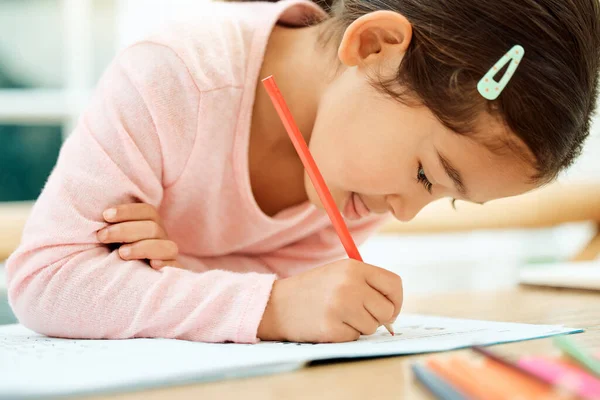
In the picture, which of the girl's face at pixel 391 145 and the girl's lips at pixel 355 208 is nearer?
the girl's face at pixel 391 145

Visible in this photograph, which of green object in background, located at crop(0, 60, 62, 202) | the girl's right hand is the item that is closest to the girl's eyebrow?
the girl's right hand

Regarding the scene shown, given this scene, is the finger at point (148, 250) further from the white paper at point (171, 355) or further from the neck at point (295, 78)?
the neck at point (295, 78)

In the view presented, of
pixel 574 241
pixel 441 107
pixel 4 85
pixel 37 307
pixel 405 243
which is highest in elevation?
pixel 441 107

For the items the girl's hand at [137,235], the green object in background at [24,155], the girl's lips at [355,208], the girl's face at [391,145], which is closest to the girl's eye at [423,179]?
the girl's face at [391,145]

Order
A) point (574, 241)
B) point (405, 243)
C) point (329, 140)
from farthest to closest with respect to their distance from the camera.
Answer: point (574, 241)
point (405, 243)
point (329, 140)

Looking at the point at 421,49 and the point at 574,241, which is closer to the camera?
the point at 421,49

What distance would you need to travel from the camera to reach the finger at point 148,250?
0.61m

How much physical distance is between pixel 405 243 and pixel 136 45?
143 cm

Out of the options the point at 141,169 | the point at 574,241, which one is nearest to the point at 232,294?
the point at 141,169

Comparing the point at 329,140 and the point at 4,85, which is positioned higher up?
the point at 329,140

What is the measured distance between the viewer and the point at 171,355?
443 mm

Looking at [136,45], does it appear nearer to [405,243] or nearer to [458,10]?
[458,10]

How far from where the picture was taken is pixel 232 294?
566 mm

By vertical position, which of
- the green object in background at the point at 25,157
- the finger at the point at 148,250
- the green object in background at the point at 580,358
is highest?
the green object in background at the point at 580,358
